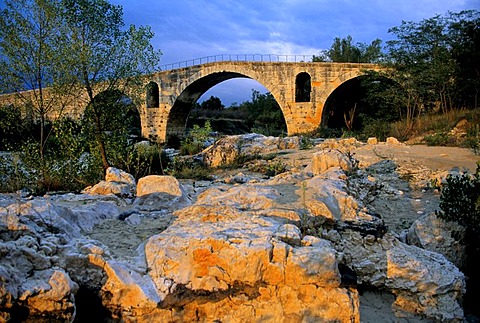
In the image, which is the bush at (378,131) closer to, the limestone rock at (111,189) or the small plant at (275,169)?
the small plant at (275,169)

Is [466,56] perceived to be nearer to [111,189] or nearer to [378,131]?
[378,131]

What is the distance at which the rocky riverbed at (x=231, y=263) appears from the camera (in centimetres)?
226

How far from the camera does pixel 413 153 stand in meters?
8.11

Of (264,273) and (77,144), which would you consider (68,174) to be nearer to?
(77,144)

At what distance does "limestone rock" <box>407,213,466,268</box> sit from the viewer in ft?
11.3

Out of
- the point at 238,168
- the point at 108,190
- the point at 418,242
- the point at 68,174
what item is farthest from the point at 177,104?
the point at 418,242

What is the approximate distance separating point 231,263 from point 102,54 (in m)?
7.15

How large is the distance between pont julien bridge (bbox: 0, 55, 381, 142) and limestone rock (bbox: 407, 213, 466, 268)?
13.6 m

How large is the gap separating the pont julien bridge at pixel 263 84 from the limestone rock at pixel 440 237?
13.6m

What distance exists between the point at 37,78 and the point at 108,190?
14.5 feet

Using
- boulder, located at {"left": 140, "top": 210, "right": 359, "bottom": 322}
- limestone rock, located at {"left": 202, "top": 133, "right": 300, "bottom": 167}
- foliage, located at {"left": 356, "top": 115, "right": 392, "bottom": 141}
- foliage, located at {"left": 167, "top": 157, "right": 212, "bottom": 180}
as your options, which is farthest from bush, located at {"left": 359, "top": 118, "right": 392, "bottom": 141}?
boulder, located at {"left": 140, "top": 210, "right": 359, "bottom": 322}

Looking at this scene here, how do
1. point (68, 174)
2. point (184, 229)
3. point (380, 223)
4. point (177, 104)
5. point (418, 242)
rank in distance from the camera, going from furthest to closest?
point (177, 104), point (68, 174), point (418, 242), point (380, 223), point (184, 229)

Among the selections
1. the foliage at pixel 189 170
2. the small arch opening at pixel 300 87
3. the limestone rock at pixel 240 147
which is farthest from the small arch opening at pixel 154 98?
the foliage at pixel 189 170

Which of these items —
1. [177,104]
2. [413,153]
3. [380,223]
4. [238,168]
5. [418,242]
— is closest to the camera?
[380,223]
